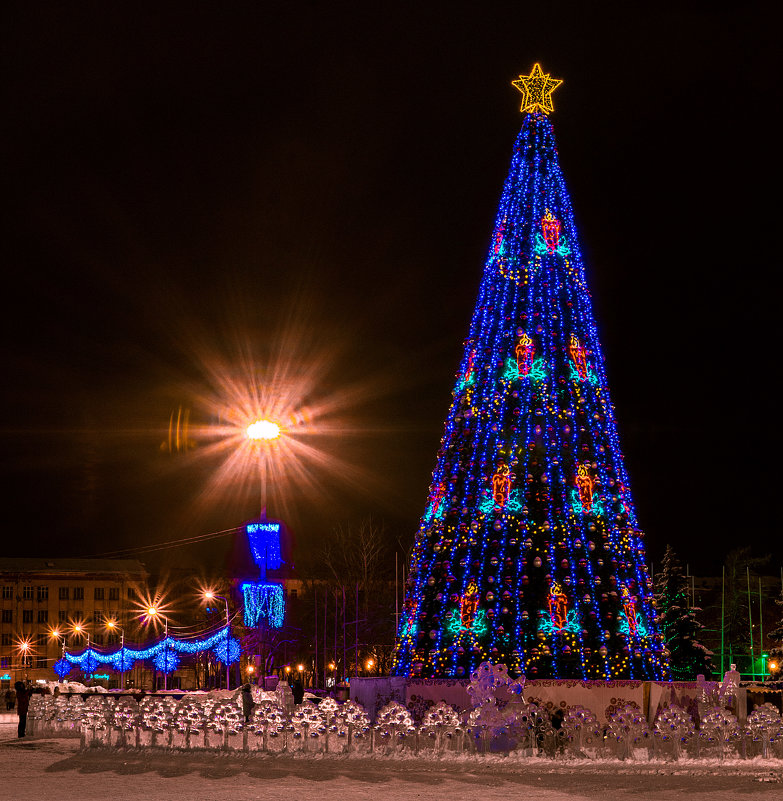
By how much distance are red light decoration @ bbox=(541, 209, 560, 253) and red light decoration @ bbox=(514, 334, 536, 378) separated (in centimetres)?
225

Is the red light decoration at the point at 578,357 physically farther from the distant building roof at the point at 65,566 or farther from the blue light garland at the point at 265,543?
the distant building roof at the point at 65,566

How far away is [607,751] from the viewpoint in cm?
1997

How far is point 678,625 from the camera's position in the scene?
47188mm

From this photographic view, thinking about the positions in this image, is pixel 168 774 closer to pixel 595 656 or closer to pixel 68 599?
pixel 595 656

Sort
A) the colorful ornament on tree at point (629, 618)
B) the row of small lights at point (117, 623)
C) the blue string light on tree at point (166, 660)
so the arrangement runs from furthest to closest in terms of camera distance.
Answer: the row of small lights at point (117, 623)
the blue string light on tree at point (166, 660)
the colorful ornament on tree at point (629, 618)

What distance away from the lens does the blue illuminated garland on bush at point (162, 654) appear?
4596 cm

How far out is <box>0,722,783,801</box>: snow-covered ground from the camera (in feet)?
50.7

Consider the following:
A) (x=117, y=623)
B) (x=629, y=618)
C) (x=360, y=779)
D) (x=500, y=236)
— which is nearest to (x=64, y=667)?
(x=117, y=623)

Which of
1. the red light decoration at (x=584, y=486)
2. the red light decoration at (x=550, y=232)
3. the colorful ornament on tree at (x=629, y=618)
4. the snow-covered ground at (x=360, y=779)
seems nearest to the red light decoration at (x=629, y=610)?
the colorful ornament on tree at (x=629, y=618)

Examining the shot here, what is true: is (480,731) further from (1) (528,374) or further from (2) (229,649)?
(2) (229,649)

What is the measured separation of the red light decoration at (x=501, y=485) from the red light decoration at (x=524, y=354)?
82.2 inches

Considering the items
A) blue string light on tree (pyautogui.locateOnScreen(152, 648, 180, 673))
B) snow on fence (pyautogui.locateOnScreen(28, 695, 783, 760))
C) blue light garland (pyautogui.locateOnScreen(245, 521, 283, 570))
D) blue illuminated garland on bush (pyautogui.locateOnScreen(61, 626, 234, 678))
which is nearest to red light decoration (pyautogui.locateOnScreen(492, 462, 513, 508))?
snow on fence (pyautogui.locateOnScreen(28, 695, 783, 760))

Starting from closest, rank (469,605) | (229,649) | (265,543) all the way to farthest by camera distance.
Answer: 1. (469,605)
2. (229,649)
3. (265,543)

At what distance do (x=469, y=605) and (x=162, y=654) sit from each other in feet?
93.5
